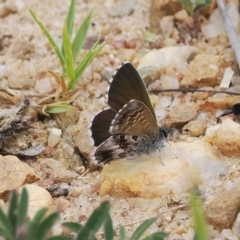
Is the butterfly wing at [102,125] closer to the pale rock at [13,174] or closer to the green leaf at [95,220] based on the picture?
the pale rock at [13,174]

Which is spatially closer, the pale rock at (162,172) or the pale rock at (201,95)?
the pale rock at (162,172)

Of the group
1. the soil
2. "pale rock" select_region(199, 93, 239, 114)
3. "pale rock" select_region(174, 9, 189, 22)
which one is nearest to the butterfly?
the soil

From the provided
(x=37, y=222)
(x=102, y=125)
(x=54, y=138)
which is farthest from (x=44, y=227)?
(x=54, y=138)

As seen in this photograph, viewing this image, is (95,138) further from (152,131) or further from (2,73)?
(2,73)

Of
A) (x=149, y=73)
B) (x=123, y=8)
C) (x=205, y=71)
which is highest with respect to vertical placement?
(x=123, y=8)

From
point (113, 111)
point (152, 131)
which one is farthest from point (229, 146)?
point (113, 111)

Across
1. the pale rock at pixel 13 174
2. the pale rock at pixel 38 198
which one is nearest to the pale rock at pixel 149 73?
the pale rock at pixel 13 174

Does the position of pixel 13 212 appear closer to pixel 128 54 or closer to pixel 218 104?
pixel 218 104
